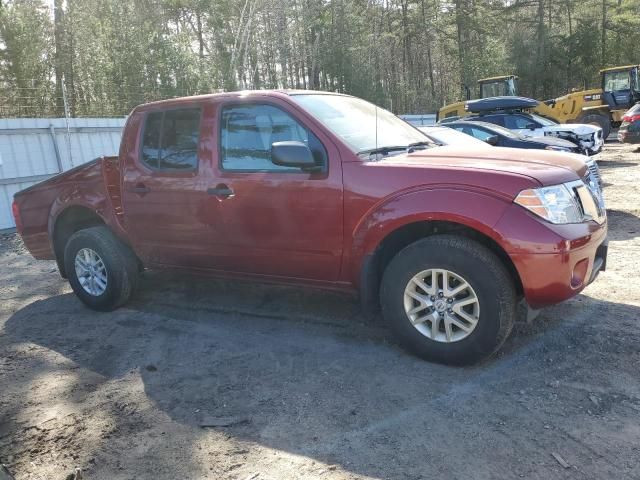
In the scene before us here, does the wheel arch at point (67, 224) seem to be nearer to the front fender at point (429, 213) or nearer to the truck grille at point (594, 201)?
the front fender at point (429, 213)

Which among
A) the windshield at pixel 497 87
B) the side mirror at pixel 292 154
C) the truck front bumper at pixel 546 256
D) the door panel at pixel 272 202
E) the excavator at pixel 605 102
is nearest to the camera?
the truck front bumper at pixel 546 256

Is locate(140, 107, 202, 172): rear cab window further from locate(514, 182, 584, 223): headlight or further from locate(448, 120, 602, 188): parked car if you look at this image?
locate(448, 120, 602, 188): parked car

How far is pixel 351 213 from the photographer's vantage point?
3.70m

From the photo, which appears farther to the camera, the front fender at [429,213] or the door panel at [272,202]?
the door panel at [272,202]

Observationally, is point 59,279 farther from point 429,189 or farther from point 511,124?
point 511,124

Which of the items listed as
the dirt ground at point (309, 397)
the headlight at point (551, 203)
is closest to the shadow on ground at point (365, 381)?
the dirt ground at point (309, 397)

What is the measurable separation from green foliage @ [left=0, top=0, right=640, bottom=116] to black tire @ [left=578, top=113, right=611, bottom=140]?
13.7 m

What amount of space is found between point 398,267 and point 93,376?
2295mm

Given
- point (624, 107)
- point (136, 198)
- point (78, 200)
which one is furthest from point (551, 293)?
point (624, 107)

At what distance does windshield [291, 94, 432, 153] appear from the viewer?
392 cm

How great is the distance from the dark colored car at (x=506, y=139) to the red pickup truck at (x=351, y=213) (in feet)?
18.0

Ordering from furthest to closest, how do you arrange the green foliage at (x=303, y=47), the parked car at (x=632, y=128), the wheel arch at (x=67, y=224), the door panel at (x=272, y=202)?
the green foliage at (x=303, y=47) < the parked car at (x=632, y=128) < the wheel arch at (x=67, y=224) < the door panel at (x=272, y=202)

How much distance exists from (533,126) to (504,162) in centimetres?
985

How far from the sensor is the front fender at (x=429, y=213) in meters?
3.26
